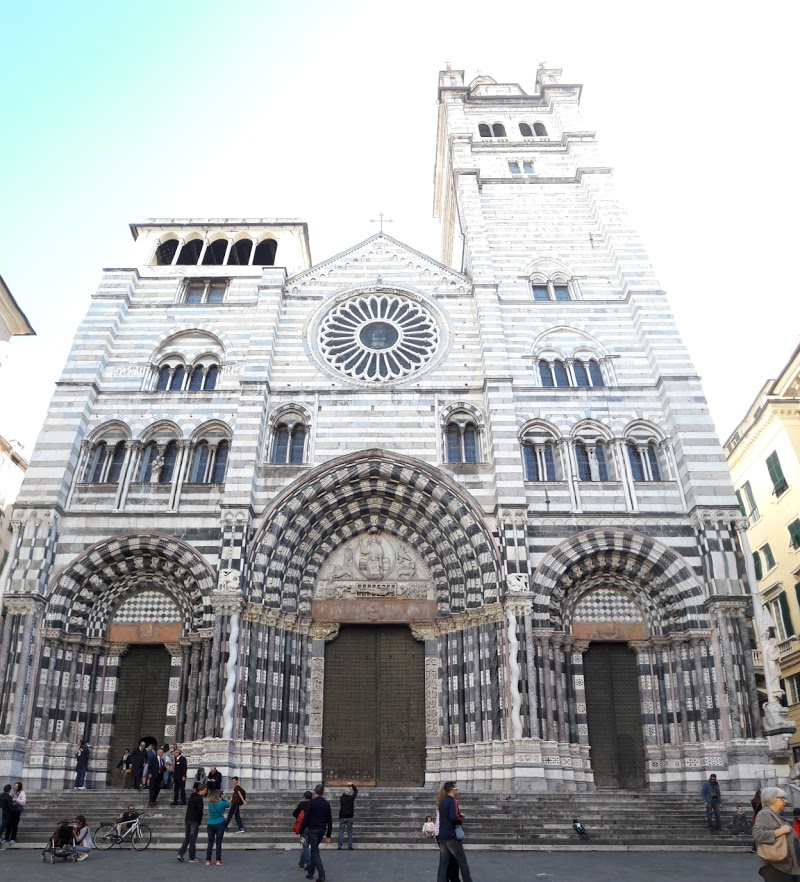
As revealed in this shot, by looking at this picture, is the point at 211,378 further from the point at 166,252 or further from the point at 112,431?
the point at 166,252

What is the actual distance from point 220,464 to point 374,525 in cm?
485

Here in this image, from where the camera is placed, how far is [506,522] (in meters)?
18.2

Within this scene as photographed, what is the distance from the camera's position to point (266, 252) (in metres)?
26.4

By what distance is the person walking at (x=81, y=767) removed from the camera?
16.1 metres

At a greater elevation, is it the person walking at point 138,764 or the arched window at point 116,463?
the arched window at point 116,463

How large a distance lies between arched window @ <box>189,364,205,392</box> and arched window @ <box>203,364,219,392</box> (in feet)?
0.52

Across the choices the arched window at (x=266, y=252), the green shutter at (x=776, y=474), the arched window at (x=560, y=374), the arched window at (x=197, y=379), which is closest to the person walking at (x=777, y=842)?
the arched window at (x=560, y=374)

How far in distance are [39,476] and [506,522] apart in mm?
12803

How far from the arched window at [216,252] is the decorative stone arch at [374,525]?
10977mm

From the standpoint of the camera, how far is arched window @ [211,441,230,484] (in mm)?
20016

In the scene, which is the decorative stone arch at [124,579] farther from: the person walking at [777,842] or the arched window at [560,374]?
the person walking at [777,842]

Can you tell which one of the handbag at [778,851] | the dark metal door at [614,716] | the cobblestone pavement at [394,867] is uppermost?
the dark metal door at [614,716]

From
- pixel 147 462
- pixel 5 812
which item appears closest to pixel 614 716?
pixel 5 812

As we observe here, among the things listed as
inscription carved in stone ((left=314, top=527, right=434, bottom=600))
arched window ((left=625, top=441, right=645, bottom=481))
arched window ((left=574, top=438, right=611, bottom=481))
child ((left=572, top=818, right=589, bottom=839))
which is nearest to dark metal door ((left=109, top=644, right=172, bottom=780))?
inscription carved in stone ((left=314, top=527, right=434, bottom=600))
